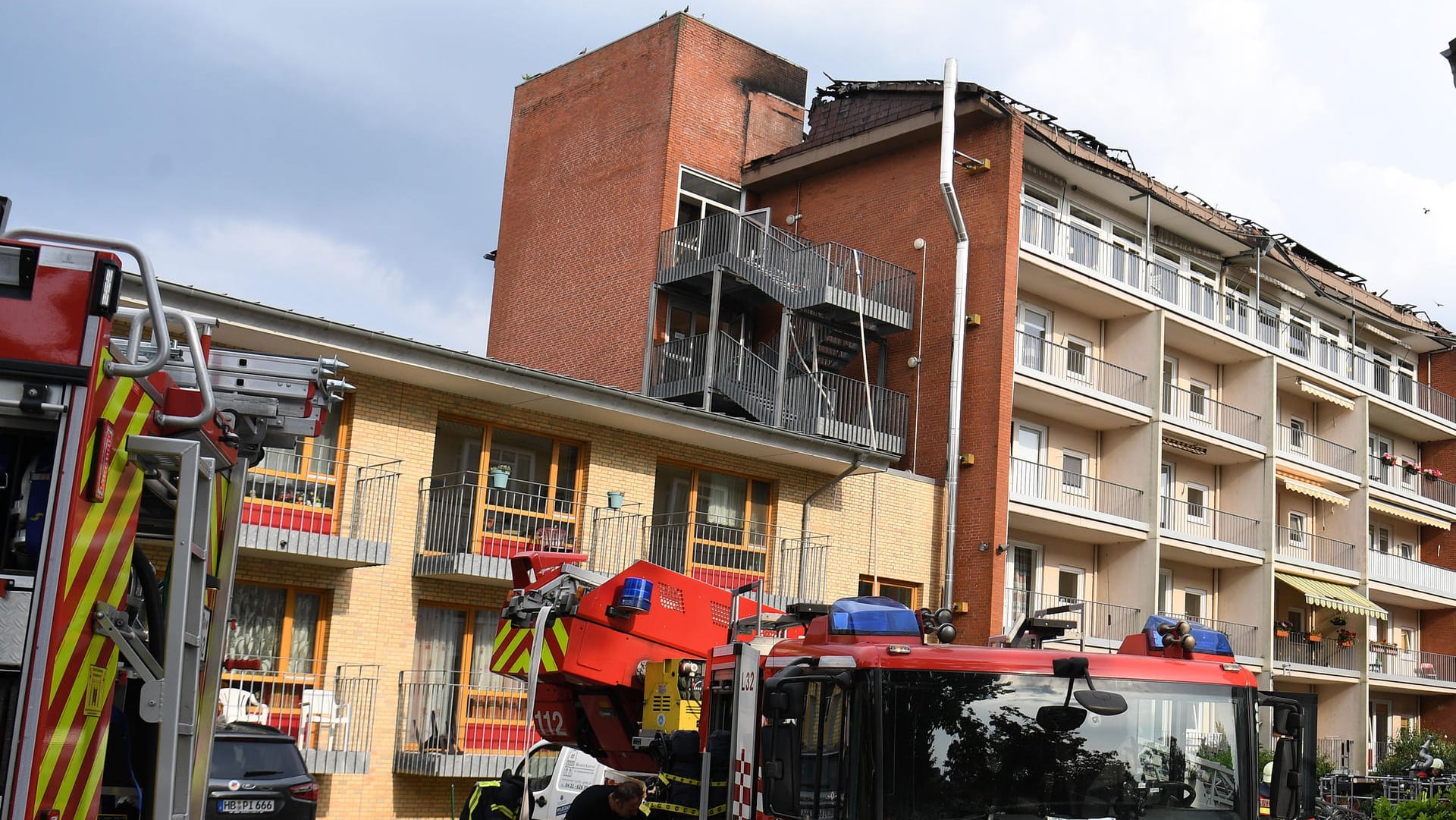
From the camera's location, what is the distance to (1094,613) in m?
30.4

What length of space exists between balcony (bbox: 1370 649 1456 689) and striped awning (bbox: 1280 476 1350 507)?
474 cm

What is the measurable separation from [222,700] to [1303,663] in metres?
28.1

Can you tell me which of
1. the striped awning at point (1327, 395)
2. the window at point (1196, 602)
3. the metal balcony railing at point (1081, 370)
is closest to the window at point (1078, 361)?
the metal balcony railing at point (1081, 370)

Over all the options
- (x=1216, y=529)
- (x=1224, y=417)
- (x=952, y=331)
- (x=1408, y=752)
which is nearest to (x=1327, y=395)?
(x=1224, y=417)

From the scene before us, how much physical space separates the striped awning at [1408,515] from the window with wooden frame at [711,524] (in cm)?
2338

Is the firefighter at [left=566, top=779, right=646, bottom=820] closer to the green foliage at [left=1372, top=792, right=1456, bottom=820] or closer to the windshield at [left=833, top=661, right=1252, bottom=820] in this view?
the windshield at [left=833, top=661, right=1252, bottom=820]

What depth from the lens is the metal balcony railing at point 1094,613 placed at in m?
28.9

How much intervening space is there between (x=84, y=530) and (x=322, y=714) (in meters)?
13.7

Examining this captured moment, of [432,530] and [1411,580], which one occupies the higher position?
[1411,580]

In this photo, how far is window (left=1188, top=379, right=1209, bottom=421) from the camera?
3438 cm

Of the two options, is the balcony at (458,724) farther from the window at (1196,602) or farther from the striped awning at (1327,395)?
the striped awning at (1327,395)

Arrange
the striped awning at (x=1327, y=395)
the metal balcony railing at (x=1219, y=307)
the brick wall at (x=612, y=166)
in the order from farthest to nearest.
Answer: the striped awning at (x=1327, y=395) → the brick wall at (x=612, y=166) → the metal balcony railing at (x=1219, y=307)

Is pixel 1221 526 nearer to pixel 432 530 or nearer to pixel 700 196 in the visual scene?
pixel 700 196

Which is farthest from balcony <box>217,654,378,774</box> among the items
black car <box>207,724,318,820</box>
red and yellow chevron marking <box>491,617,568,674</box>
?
Result: red and yellow chevron marking <box>491,617,568,674</box>
